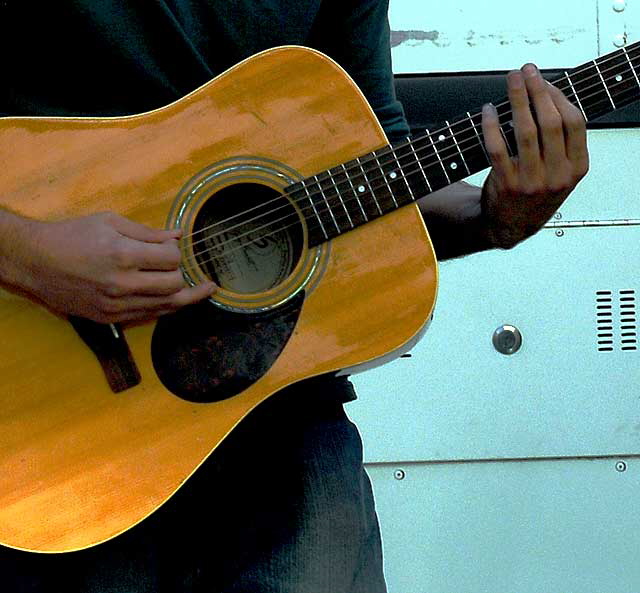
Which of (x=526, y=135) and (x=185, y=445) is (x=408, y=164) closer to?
(x=526, y=135)

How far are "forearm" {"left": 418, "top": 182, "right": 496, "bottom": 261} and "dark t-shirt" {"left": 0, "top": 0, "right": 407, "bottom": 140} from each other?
1.01 feet

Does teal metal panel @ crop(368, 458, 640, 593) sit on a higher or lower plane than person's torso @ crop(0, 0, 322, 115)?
lower

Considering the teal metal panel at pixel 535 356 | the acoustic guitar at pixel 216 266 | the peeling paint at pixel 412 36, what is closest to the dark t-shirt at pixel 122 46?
the acoustic guitar at pixel 216 266

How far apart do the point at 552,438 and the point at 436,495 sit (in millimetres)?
249

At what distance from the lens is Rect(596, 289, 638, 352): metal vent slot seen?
2.23 m

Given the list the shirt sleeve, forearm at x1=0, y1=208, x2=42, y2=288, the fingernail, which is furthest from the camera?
the shirt sleeve

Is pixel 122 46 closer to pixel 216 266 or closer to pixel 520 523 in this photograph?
pixel 216 266

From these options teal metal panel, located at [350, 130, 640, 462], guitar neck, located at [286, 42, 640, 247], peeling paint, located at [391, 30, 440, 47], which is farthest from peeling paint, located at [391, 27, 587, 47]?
guitar neck, located at [286, 42, 640, 247]

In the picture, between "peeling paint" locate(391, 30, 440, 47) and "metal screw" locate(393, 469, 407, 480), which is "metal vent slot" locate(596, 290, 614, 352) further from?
"peeling paint" locate(391, 30, 440, 47)

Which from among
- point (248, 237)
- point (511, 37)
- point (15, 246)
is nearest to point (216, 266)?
point (248, 237)

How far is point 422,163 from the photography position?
147 centimetres

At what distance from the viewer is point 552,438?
7.41 feet

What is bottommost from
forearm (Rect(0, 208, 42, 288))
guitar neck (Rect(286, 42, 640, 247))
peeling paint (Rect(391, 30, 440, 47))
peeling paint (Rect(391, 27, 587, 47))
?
peeling paint (Rect(391, 27, 587, 47))

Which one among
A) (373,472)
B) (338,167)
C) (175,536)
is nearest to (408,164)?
(338,167)
